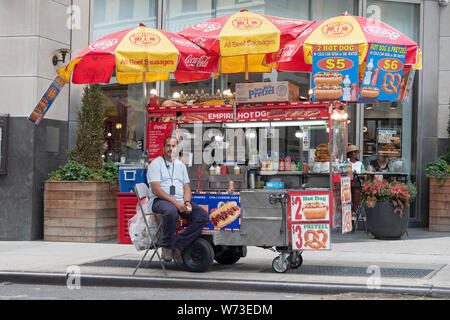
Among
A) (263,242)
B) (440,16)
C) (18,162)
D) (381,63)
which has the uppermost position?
(440,16)

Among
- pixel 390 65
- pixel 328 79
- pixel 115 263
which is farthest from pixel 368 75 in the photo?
pixel 115 263

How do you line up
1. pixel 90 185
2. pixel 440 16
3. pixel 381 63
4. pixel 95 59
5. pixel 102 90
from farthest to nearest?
pixel 440 16 < pixel 102 90 < pixel 90 185 < pixel 95 59 < pixel 381 63

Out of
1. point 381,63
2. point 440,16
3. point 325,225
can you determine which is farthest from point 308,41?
point 440,16

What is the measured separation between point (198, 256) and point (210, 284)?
83 cm

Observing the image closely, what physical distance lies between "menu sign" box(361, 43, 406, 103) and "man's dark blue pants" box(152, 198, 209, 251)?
2987 mm

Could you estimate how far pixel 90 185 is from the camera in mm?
12000

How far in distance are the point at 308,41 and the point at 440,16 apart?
7.44 metres

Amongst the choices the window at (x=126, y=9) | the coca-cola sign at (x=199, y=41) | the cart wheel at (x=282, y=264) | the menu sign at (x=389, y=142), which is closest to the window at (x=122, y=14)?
the window at (x=126, y=9)

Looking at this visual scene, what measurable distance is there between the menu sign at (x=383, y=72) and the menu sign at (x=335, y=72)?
0.49 m

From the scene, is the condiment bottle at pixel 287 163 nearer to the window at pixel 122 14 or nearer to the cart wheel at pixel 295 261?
the cart wheel at pixel 295 261

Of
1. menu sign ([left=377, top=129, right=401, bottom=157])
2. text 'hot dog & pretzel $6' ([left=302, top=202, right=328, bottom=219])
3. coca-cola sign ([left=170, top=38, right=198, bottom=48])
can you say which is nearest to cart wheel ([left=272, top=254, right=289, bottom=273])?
text 'hot dog & pretzel $6' ([left=302, top=202, right=328, bottom=219])

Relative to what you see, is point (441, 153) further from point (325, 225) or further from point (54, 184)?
point (54, 184)

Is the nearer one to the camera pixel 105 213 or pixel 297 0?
pixel 105 213

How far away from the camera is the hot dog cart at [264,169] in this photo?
8109 mm
